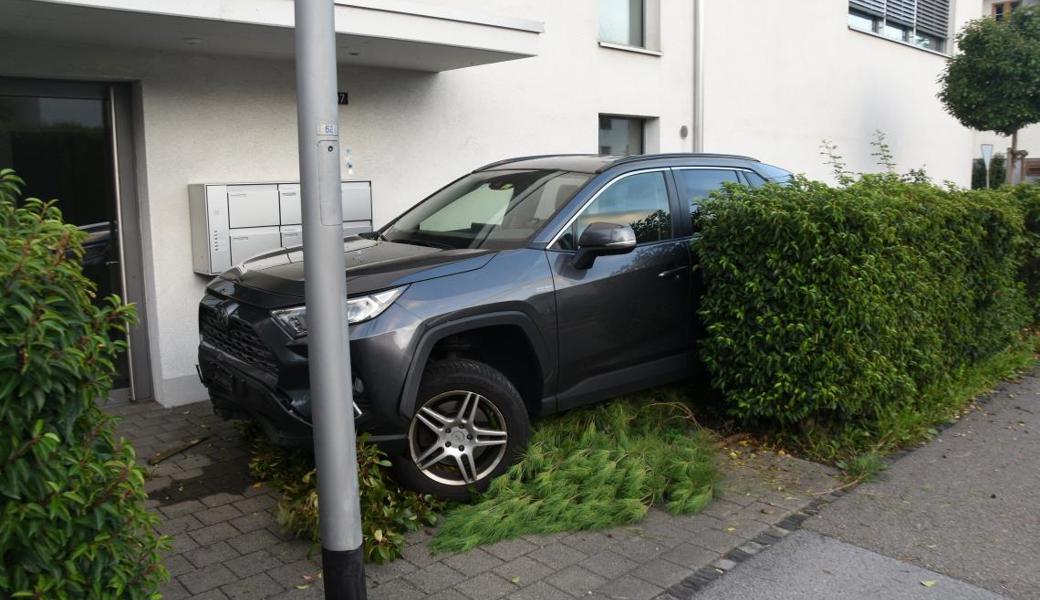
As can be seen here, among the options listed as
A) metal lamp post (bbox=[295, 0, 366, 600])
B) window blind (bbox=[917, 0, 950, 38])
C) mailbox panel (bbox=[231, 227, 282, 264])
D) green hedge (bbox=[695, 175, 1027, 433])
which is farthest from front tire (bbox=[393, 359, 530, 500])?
window blind (bbox=[917, 0, 950, 38])

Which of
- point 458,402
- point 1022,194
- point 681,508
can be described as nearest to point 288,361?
point 458,402

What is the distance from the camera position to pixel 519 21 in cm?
740

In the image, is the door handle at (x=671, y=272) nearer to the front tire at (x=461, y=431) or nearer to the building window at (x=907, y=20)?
the front tire at (x=461, y=431)

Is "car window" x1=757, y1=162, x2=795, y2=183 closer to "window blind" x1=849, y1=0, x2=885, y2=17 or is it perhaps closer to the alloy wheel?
the alloy wheel

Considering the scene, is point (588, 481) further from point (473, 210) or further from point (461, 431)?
point (473, 210)

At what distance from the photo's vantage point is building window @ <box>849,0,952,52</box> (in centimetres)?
1525

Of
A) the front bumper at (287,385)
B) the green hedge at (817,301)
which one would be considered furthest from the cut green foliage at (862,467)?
the front bumper at (287,385)

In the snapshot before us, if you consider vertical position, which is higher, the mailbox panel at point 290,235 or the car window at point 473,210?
the car window at point 473,210

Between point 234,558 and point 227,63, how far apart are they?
413 cm

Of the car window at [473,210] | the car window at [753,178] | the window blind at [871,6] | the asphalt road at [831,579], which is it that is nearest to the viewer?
the asphalt road at [831,579]

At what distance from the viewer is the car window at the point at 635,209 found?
5414 millimetres

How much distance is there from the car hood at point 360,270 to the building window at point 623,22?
20.4 ft

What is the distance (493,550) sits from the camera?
14.2ft

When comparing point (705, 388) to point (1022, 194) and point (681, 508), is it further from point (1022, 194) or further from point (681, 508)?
point (1022, 194)
